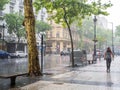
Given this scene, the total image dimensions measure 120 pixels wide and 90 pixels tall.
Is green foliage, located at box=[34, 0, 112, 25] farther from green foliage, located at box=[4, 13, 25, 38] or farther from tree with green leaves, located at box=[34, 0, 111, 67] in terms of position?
green foliage, located at box=[4, 13, 25, 38]

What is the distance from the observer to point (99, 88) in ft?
43.4

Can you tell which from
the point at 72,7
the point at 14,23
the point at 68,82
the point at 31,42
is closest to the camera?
the point at 68,82

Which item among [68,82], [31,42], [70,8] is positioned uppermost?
[70,8]

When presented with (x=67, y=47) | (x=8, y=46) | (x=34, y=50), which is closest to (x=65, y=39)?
(x=67, y=47)

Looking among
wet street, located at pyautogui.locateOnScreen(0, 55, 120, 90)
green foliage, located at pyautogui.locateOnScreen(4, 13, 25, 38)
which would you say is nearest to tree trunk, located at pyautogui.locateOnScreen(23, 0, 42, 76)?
wet street, located at pyautogui.locateOnScreen(0, 55, 120, 90)

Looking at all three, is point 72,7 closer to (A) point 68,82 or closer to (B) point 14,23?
(A) point 68,82

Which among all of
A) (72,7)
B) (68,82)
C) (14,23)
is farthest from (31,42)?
(14,23)

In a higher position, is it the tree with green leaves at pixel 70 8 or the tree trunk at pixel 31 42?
the tree with green leaves at pixel 70 8

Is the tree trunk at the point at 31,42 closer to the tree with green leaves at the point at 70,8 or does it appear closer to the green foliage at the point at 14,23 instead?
the tree with green leaves at the point at 70,8

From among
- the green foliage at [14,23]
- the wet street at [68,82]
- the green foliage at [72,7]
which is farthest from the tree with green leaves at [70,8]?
the green foliage at [14,23]

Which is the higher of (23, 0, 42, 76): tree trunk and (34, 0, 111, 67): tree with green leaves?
(34, 0, 111, 67): tree with green leaves

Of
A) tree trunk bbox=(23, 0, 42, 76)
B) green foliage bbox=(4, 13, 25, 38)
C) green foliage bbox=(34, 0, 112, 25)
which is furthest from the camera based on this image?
green foliage bbox=(4, 13, 25, 38)

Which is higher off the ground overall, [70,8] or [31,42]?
[70,8]

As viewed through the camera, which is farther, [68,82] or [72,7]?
[72,7]
